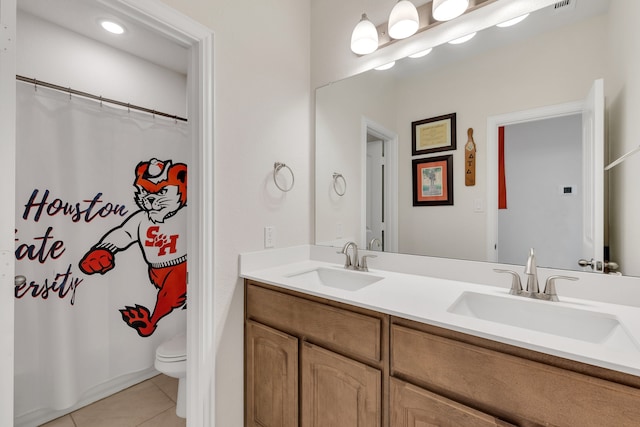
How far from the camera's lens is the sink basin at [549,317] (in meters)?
0.86

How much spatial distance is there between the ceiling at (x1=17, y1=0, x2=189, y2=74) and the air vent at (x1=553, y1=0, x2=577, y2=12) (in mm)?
1625

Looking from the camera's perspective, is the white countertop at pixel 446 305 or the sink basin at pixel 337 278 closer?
the white countertop at pixel 446 305

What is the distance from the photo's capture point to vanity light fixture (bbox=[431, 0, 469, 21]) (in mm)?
1283

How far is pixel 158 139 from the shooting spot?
2174 mm

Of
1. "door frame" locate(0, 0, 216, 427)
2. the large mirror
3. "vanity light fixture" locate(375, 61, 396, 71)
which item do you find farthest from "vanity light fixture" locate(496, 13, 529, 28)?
"door frame" locate(0, 0, 216, 427)

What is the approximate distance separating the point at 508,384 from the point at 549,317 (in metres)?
0.39

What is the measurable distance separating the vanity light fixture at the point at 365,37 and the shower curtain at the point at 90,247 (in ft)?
3.93

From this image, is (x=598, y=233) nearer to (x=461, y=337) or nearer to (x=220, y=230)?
(x=461, y=337)

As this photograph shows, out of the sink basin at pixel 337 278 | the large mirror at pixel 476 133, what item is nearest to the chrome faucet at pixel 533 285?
the large mirror at pixel 476 133

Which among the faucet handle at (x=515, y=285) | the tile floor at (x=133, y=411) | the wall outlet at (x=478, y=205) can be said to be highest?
the wall outlet at (x=478, y=205)

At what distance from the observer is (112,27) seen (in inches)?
70.2

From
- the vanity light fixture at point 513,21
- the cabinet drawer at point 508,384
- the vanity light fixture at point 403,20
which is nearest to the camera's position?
the cabinet drawer at point 508,384

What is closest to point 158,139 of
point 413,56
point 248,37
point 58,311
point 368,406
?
point 248,37

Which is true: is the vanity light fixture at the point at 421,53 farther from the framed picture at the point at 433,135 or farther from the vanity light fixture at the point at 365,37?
the framed picture at the point at 433,135
